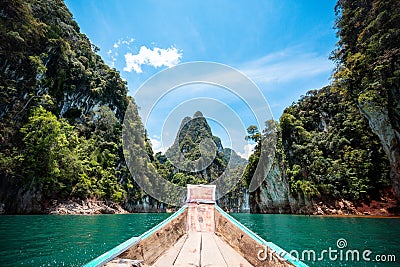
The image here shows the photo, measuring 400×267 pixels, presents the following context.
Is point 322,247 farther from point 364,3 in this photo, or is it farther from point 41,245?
point 364,3

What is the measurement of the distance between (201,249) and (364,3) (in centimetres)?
1526

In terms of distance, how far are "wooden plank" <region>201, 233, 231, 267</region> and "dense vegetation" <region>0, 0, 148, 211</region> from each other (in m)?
14.3

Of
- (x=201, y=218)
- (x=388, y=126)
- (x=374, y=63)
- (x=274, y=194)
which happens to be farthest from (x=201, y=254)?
(x=274, y=194)

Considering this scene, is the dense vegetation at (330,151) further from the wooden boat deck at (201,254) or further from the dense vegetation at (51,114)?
the dense vegetation at (51,114)

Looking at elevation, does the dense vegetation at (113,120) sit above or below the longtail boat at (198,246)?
above

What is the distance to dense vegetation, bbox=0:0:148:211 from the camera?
15633mm

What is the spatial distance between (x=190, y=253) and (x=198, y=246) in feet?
1.01

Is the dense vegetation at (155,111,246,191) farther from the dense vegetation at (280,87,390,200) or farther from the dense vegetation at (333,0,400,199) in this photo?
the dense vegetation at (333,0,400,199)

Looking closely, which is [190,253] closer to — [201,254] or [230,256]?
[201,254]

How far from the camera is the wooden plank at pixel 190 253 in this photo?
7.75 ft

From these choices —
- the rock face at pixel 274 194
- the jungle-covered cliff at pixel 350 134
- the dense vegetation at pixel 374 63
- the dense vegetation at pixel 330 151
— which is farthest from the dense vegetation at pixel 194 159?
the dense vegetation at pixel 374 63

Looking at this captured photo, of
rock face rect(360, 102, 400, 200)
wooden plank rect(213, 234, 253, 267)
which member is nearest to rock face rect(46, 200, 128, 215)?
wooden plank rect(213, 234, 253, 267)

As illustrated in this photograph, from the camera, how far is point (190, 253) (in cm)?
269

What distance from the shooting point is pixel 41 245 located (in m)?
5.29
